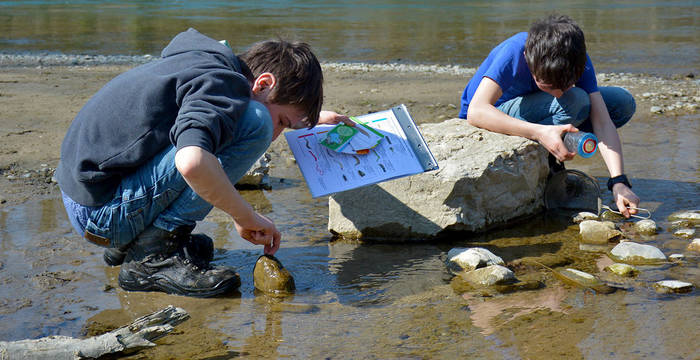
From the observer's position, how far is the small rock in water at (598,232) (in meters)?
3.61

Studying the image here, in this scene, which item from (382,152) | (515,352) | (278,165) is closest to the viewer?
(515,352)

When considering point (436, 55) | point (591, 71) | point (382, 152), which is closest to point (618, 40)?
point (436, 55)

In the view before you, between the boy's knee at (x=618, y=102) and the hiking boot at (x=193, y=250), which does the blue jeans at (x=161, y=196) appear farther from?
the boy's knee at (x=618, y=102)

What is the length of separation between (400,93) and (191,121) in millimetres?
5205

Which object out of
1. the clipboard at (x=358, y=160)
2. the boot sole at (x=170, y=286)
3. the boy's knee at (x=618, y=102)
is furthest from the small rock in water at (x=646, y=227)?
the boot sole at (x=170, y=286)

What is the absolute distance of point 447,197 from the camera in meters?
3.69

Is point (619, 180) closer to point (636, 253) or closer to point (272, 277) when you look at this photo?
point (636, 253)

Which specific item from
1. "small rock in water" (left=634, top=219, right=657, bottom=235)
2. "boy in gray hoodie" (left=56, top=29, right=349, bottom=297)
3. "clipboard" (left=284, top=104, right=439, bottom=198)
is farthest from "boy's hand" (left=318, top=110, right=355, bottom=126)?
"small rock in water" (left=634, top=219, right=657, bottom=235)

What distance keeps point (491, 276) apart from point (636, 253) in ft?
2.49

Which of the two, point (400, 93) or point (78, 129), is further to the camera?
point (400, 93)

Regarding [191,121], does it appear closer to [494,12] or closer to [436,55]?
[436,55]

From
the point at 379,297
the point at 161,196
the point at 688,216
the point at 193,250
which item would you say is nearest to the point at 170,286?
the point at 193,250

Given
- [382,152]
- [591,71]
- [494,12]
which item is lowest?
[494,12]

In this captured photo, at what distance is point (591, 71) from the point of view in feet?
13.7
